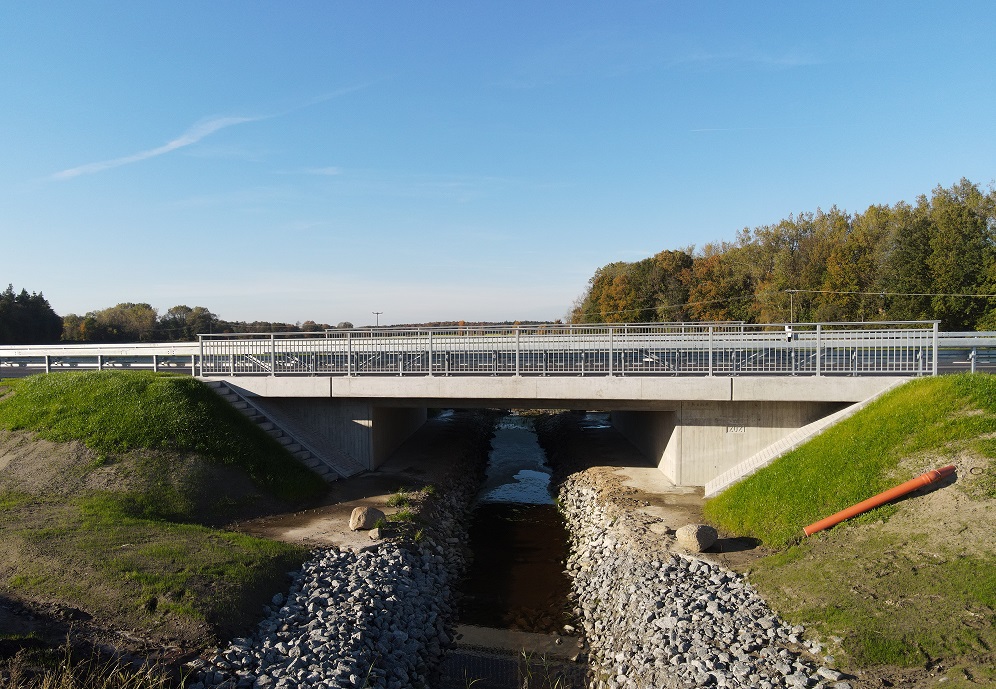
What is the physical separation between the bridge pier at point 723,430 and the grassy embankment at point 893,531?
2060 mm

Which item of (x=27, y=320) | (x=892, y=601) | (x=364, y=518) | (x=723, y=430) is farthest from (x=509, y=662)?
(x=27, y=320)

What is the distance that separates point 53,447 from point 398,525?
34.1 feet

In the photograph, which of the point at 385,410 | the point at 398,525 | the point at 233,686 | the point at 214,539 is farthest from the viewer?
the point at 385,410

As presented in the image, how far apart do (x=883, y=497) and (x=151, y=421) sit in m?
19.7

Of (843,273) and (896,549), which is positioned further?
(843,273)

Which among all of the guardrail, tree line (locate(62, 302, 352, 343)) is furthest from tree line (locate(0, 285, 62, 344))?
the guardrail

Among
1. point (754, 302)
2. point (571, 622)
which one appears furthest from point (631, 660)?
point (754, 302)

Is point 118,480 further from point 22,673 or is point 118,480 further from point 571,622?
point 571,622

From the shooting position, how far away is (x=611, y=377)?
18375mm

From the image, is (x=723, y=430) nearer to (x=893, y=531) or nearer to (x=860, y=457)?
(x=860, y=457)

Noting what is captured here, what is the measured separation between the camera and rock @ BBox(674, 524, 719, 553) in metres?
13.6

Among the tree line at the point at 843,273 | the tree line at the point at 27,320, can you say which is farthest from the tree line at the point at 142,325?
the tree line at the point at 843,273

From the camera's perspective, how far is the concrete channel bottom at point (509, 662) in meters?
10.5

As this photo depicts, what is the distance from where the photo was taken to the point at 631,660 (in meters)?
10.2
